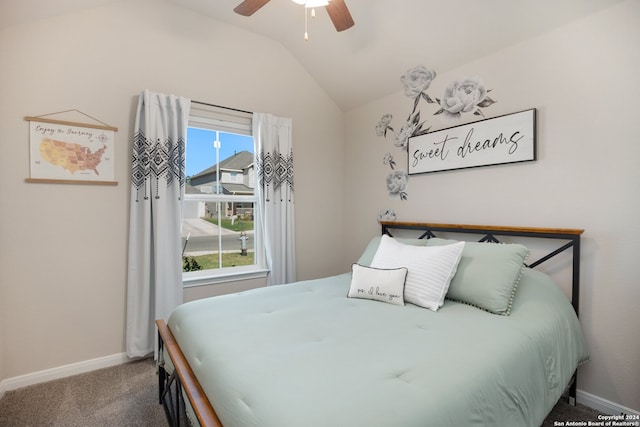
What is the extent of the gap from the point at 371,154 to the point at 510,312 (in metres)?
2.05

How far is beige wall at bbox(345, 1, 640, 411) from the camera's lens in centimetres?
171

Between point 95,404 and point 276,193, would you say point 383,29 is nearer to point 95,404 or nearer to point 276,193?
point 276,193

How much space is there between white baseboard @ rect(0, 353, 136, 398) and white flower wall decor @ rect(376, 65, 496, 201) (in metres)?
2.74

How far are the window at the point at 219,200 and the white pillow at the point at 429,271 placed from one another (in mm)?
1611

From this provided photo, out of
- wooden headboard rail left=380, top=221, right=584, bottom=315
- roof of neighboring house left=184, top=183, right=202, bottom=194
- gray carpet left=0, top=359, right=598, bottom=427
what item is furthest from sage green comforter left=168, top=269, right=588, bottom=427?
roof of neighboring house left=184, top=183, right=202, bottom=194

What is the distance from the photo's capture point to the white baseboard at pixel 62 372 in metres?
2.02

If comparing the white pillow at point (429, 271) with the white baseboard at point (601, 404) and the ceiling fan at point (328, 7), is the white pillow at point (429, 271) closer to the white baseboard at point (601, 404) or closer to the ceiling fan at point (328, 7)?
the white baseboard at point (601, 404)

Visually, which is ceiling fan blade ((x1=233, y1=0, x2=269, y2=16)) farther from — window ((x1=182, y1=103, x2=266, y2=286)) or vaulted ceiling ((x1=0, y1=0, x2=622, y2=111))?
window ((x1=182, y1=103, x2=266, y2=286))

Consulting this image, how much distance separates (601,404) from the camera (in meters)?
1.81

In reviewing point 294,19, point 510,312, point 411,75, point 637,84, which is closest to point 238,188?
point 294,19

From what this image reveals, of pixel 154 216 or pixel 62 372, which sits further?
pixel 154 216

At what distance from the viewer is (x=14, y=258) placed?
2039 mm

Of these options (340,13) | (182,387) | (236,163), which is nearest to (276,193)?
(236,163)

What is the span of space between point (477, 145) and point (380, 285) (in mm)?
1338
